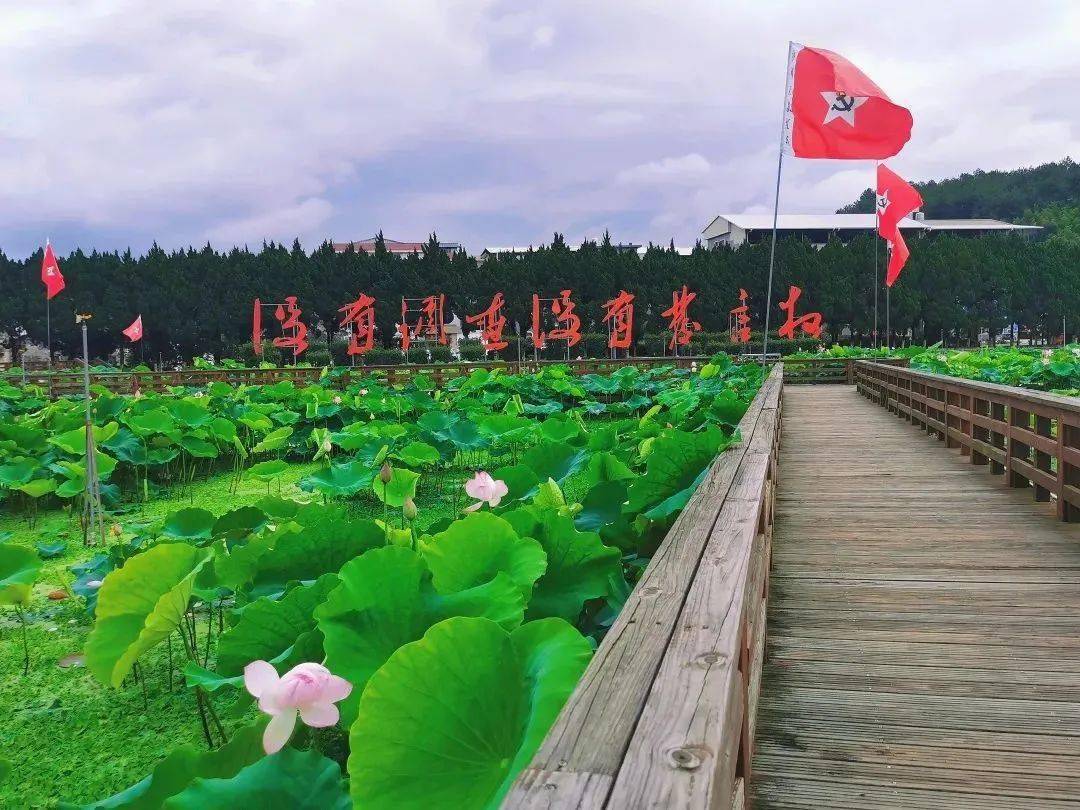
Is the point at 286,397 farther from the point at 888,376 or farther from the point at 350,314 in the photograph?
the point at 350,314

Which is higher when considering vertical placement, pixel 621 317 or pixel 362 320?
pixel 621 317

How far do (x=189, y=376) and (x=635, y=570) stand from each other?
14.6m

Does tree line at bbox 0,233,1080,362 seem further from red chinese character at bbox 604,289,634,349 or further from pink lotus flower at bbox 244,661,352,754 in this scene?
pink lotus flower at bbox 244,661,352,754

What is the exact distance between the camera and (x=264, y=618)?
1.43m

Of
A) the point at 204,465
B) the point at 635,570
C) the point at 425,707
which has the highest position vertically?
the point at 425,707

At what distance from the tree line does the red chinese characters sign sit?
0.72 meters

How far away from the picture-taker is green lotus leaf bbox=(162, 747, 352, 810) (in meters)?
0.91

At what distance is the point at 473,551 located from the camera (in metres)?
1.50

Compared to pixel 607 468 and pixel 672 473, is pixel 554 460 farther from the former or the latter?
pixel 672 473

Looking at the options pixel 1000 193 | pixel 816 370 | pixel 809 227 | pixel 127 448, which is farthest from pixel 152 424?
pixel 1000 193

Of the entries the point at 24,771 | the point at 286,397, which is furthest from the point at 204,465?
the point at 24,771

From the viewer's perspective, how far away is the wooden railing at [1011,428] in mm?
3475

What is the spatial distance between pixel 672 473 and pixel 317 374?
517 inches

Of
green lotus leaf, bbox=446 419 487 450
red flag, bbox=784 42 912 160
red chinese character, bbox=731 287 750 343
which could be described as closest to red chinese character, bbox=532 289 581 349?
red chinese character, bbox=731 287 750 343
